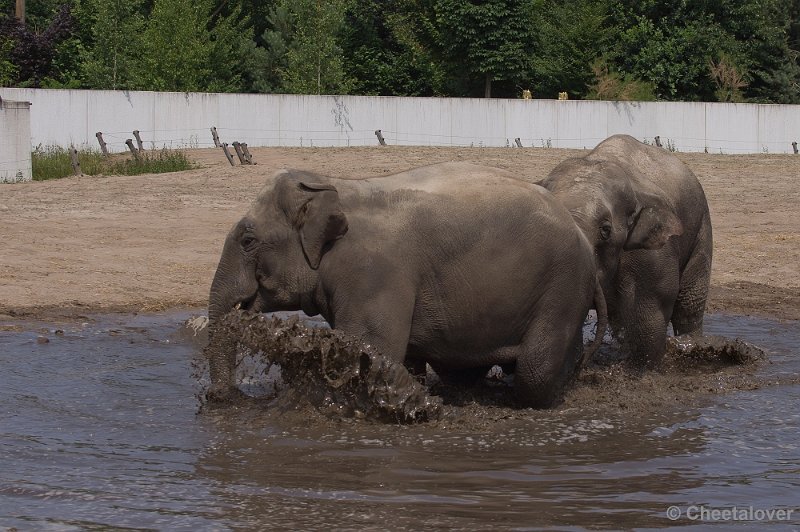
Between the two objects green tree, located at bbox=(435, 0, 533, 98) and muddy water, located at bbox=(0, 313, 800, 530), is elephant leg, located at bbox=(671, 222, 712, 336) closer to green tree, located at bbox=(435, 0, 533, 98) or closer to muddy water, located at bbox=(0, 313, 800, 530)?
muddy water, located at bbox=(0, 313, 800, 530)

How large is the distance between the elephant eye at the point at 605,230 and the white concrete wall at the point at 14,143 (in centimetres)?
1578

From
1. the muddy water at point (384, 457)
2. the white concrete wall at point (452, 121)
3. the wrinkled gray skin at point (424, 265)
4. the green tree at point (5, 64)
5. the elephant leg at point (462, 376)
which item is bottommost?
the muddy water at point (384, 457)

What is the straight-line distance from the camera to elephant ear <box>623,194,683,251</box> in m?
9.70

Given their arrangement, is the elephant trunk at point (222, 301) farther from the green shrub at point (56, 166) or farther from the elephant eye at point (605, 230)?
the green shrub at point (56, 166)

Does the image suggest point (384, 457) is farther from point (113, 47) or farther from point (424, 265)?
point (113, 47)

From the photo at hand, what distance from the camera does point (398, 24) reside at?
49844mm

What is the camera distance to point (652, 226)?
9.73 metres

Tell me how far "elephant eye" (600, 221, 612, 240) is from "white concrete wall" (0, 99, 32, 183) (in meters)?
15.8

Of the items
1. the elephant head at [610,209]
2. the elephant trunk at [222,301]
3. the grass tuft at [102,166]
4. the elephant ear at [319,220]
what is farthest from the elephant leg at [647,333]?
the grass tuft at [102,166]

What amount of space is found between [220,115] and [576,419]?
28.9 meters

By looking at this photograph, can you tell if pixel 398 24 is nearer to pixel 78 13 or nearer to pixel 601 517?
pixel 78 13

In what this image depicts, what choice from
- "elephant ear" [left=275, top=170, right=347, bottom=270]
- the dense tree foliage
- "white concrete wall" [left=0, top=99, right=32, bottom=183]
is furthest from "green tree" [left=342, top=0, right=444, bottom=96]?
"elephant ear" [left=275, top=170, right=347, bottom=270]

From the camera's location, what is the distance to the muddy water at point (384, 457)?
6.84 m

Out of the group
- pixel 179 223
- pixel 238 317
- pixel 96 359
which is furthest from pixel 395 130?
pixel 238 317
